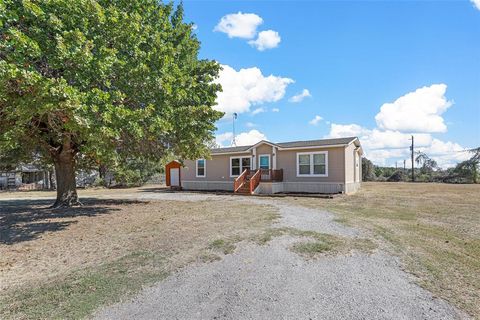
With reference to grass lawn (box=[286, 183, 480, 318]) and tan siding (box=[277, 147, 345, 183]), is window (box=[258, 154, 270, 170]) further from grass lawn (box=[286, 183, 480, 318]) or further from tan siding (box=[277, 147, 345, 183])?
grass lawn (box=[286, 183, 480, 318])

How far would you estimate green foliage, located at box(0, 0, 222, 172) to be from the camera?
6.44 meters

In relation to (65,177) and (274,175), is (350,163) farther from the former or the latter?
(65,177)

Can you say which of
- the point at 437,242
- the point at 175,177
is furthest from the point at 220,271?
the point at 175,177

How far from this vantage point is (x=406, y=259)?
516 centimetres

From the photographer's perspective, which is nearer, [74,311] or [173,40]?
[74,311]

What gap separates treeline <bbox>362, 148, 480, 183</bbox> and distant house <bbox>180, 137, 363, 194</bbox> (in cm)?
1394

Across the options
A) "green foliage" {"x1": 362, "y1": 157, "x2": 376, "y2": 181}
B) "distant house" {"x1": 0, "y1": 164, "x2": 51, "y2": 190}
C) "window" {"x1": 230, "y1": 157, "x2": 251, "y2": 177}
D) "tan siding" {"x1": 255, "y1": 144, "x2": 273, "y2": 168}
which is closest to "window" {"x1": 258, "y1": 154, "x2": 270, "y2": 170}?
"tan siding" {"x1": 255, "y1": 144, "x2": 273, "y2": 168}

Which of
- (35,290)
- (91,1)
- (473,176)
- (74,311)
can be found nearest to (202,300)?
(74,311)

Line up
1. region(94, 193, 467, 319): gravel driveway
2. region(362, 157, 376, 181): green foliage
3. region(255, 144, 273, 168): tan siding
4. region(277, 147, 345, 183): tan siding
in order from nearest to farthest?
1. region(94, 193, 467, 319): gravel driveway
2. region(277, 147, 345, 183): tan siding
3. region(255, 144, 273, 168): tan siding
4. region(362, 157, 376, 181): green foliage

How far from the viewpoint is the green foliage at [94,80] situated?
6441mm

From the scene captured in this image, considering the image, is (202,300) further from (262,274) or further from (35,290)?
(35,290)

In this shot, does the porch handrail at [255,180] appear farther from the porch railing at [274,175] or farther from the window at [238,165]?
the window at [238,165]

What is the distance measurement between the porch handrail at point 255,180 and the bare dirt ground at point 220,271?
10077 mm

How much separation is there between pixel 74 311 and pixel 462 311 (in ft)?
14.6
